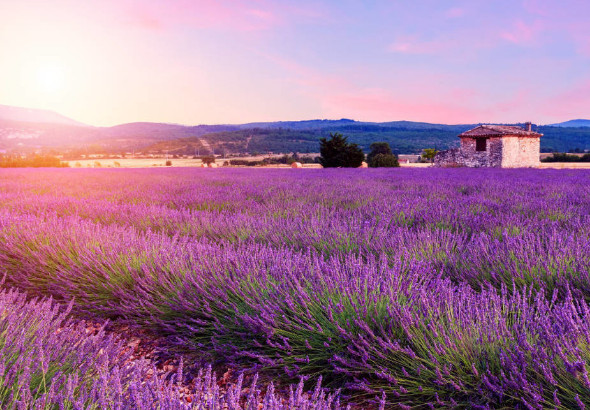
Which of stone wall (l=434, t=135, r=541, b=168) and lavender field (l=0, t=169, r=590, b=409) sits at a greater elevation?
stone wall (l=434, t=135, r=541, b=168)

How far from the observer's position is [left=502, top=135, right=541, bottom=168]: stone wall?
25.5 metres

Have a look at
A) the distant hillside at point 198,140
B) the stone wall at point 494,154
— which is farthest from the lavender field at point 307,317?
the distant hillside at point 198,140

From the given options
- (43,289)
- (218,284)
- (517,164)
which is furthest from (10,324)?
(517,164)

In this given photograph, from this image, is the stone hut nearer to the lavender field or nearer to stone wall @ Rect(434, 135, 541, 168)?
stone wall @ Rect(434, 135, 541, 168)

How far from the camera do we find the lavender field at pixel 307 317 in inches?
45.6

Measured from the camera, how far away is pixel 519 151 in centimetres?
2647

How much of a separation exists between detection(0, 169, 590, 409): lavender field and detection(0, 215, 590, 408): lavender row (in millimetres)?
10

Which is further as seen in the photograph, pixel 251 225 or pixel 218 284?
pixel 251 225

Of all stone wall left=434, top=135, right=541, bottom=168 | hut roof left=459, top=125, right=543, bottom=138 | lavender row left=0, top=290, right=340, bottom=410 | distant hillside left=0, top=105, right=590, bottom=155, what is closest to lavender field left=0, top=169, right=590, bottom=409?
lavender row left=0, top=290, right=340, bottom=410

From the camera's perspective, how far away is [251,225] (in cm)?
360

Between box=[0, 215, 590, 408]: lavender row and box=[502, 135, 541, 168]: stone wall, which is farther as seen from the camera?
box=[502, 135, 541, 168]: stone wall

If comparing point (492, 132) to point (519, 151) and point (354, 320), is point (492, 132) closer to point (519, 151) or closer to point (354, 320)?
point (519, 151)

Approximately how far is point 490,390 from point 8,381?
1.48 meters

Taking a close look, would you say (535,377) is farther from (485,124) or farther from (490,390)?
(485,124)
